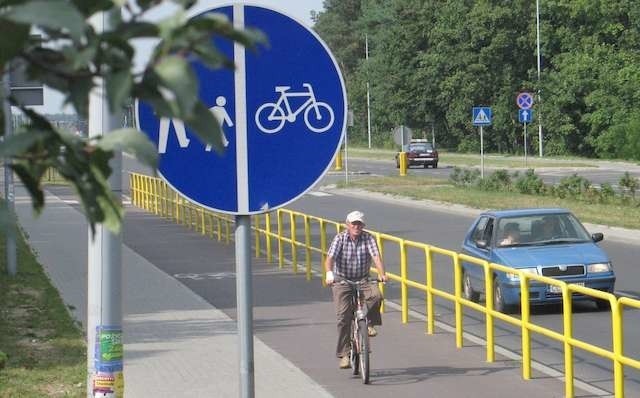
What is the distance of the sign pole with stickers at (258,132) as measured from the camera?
14.9 ft

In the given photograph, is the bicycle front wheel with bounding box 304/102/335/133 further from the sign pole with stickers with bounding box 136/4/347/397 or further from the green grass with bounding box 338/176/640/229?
the green grass with bounding box 338/176/640/229

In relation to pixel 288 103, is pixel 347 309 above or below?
below

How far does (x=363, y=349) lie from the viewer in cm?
1164

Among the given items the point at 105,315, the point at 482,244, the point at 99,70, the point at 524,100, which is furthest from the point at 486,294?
the point at 524,100

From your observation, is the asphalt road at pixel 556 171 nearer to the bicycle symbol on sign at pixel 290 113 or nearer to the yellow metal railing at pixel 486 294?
the yellow metal railing at pixel 486 294

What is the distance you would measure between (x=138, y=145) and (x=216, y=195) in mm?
2685

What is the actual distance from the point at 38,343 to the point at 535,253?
6150mm

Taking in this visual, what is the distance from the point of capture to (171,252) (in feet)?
88.8

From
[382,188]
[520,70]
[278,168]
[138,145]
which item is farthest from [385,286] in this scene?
[520,70]

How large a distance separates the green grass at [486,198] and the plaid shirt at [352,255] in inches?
625

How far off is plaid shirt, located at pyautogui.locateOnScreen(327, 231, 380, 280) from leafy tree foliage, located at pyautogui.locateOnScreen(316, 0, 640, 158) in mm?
63360

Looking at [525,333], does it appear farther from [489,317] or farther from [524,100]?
[524,100]

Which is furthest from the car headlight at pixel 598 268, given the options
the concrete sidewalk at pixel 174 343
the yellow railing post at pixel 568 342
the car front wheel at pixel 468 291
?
the yellow railing post at pixel 568 342

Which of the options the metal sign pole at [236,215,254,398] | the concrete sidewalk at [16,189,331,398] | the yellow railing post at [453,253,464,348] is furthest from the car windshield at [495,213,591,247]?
the metal sign pole at [236,215,254,398]
